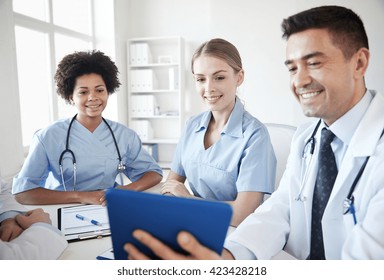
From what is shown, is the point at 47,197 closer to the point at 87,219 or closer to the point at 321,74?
the point at 87,219

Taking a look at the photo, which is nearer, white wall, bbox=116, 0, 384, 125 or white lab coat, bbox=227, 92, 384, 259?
white lab coat, bbox=227, 92, 384, 259

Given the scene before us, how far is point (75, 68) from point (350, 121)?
37.9 inches

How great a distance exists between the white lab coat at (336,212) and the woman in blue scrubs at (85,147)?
532mm

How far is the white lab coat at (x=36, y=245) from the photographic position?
563 millimetres

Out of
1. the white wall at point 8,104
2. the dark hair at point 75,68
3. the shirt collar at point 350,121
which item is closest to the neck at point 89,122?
the dark hair at point 75,68

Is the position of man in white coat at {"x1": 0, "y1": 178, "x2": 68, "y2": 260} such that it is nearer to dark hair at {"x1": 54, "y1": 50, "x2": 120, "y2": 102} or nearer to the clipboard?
the clipboard

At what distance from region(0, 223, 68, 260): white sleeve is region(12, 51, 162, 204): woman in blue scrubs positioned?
43cm

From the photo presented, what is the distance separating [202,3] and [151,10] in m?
0.29

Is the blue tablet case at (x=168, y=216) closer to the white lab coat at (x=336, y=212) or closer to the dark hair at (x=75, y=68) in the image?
the white lab coat at (x=336, y=212)

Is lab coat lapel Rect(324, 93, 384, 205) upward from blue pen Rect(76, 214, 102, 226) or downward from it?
upward

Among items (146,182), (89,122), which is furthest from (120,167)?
(89,122)

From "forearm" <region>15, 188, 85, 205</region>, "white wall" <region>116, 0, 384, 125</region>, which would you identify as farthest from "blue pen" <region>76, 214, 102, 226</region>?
"white wall" <region>116, 0, 384, 125</region>

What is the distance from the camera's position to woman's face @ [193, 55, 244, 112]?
3.26ft
